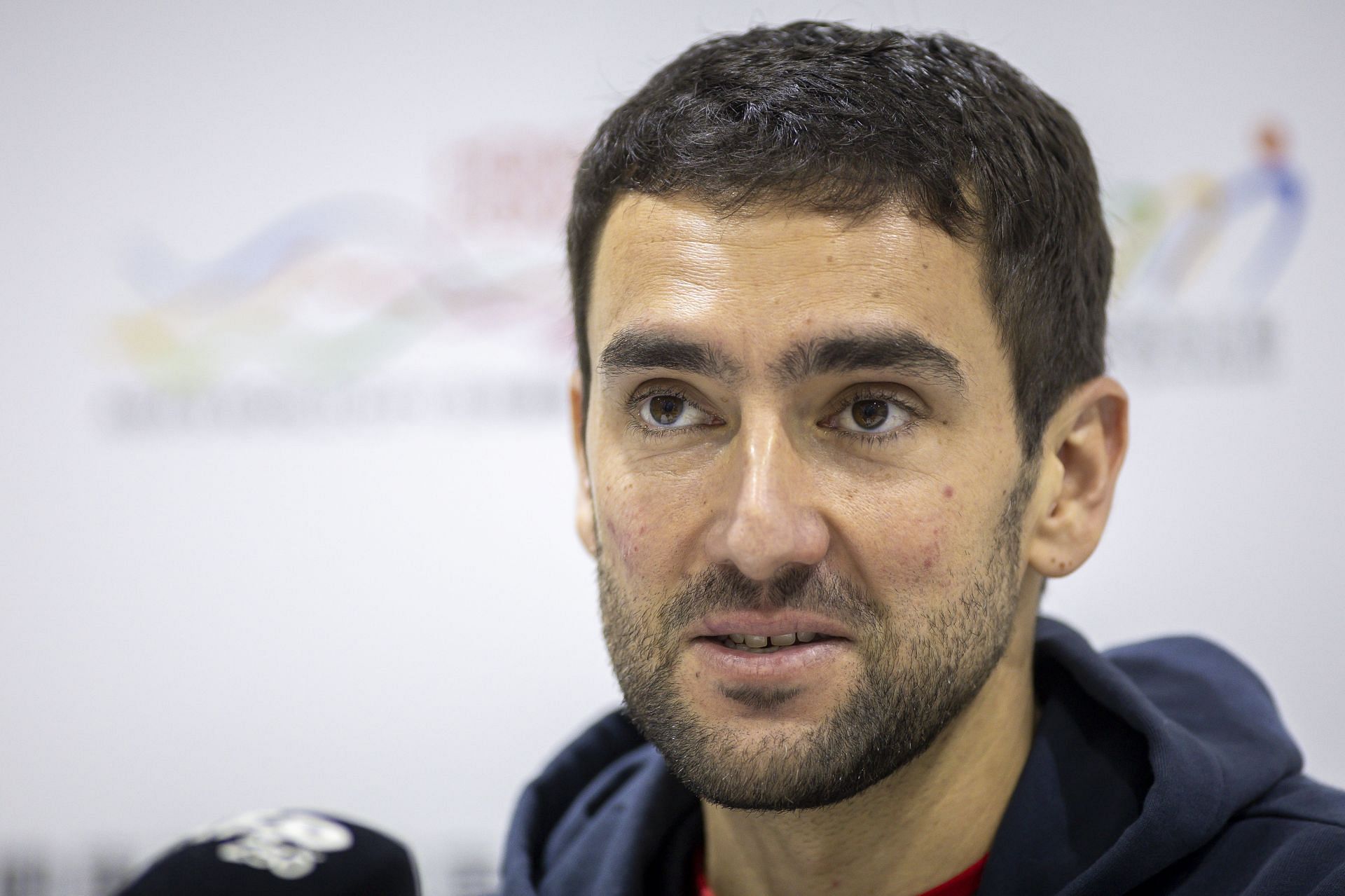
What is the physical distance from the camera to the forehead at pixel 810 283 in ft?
3.74

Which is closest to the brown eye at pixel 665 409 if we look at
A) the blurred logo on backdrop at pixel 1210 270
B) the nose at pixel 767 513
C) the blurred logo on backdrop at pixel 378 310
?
the nose at pixel 767 513

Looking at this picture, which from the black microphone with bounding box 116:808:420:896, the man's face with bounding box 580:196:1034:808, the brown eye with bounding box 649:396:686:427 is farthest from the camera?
the brown eye with bounding box 649:396:686:427

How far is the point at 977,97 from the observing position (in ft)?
4.20

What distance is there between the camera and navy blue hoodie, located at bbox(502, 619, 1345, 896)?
115cm

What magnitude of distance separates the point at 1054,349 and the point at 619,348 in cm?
48

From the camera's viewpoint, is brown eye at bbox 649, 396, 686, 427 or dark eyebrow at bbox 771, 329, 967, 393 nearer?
dark eyebrow at bbox 771, 329, 967, 393

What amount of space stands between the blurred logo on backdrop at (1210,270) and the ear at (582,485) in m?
1.64

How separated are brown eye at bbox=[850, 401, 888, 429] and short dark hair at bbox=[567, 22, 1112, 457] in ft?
0.55

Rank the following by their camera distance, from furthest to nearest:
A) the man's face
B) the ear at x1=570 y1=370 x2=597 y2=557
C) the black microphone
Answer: the ear at x1=570 y1=370 x2=597 y2=557 → the man's face → the black microphone

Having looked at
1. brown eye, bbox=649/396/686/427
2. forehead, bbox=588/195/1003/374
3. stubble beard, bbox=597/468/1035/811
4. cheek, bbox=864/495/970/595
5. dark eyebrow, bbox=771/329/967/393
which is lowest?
stubble beard, bbox=597/468/1035/811

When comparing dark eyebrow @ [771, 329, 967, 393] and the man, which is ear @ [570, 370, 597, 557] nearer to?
the man

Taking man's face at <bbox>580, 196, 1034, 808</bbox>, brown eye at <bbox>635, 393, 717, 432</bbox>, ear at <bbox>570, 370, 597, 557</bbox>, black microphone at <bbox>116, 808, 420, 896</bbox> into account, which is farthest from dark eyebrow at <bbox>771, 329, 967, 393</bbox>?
black microphone at <bbox>116, 808, 420, 896</bbox>

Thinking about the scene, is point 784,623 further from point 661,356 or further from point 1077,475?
point 1077,475

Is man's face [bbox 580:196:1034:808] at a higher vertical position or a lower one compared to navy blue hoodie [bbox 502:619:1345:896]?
higher
